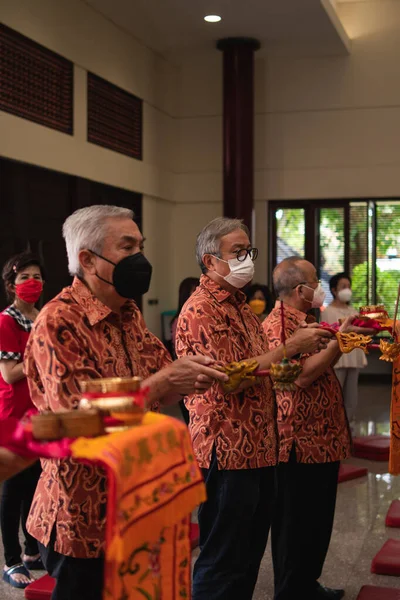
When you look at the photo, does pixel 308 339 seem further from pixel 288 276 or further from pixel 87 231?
pixel 87 231

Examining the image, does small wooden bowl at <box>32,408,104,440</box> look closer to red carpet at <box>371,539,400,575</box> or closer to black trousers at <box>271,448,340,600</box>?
black trousers at <box>271,448,340,600</box>

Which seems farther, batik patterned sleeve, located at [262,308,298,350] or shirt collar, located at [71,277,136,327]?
batik patterned sleeve, located at [262,308,298,350]

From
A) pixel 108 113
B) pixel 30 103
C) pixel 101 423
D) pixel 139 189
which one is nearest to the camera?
pixel 101 423

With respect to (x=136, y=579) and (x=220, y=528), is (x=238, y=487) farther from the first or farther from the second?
(x=136, y=579)

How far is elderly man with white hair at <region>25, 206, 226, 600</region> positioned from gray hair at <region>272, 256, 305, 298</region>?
1208 millimetres

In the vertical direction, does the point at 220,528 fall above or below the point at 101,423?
below

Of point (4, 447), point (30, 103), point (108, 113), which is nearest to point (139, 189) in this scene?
point (108, 113)

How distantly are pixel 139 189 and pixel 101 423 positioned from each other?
7707mm

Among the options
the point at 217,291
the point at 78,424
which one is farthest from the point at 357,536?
the point at 78,424

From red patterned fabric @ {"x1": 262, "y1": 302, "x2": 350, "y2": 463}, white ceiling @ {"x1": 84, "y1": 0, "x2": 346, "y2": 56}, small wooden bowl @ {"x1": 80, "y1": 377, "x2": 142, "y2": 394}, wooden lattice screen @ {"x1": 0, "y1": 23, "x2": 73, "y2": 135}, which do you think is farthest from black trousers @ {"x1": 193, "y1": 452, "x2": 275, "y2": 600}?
white ceiling @ {"x1": 84, "y1": 0, "x2": 346, "y2": 56}

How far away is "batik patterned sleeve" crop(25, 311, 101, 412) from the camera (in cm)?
193

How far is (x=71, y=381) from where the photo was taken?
194 centimetres

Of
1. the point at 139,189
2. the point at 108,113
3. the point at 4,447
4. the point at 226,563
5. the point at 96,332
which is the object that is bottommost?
the point at 226,563

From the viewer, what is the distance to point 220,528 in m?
2.70
